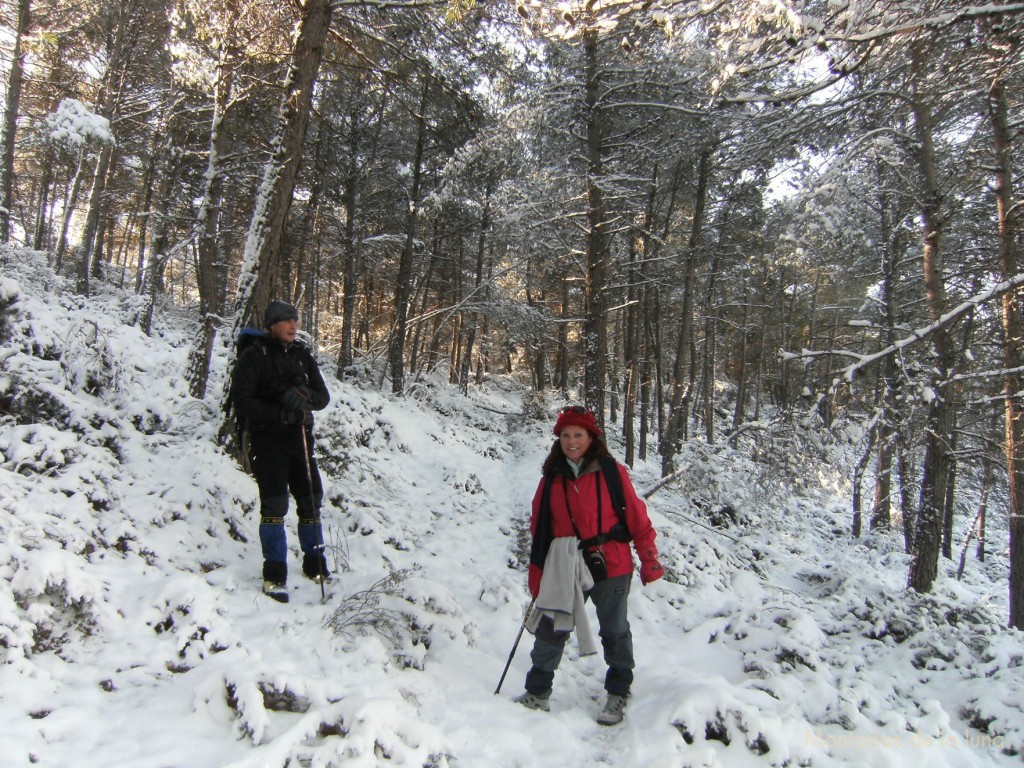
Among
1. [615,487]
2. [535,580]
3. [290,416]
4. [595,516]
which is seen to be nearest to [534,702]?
[535,580]

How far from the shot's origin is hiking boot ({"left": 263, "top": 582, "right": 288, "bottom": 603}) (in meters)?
3.91

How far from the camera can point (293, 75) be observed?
5730 millimetres

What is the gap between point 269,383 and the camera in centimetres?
420

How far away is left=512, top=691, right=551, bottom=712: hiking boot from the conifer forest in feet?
8.89

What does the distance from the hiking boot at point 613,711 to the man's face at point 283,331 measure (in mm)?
3527

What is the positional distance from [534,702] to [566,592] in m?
0.73

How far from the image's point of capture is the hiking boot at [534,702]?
3.30m

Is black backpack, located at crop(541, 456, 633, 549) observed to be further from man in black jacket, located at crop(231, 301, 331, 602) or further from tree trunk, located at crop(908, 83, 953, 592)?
tree trunk, located at crop(908, 83, 953, 592)

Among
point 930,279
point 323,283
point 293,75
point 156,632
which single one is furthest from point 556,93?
point 323,283

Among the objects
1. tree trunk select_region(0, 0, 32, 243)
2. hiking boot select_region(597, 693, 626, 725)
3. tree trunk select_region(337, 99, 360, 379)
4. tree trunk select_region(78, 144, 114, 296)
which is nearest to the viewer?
hiking boot select_region(597, 693, 626, 725)

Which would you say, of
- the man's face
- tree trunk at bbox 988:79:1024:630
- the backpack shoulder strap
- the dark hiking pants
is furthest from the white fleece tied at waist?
tree trunk at bbox 988:79:1024:630

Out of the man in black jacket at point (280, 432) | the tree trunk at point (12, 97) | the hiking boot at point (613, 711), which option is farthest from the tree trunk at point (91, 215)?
the hiking boot at point (613, 711)

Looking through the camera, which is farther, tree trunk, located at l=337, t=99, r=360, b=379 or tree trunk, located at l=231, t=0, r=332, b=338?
tree trunk, located at l=337, t=99, r=360, b=379

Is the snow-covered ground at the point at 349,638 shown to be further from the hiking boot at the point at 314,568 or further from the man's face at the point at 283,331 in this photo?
the man's face at the point at 283,331
